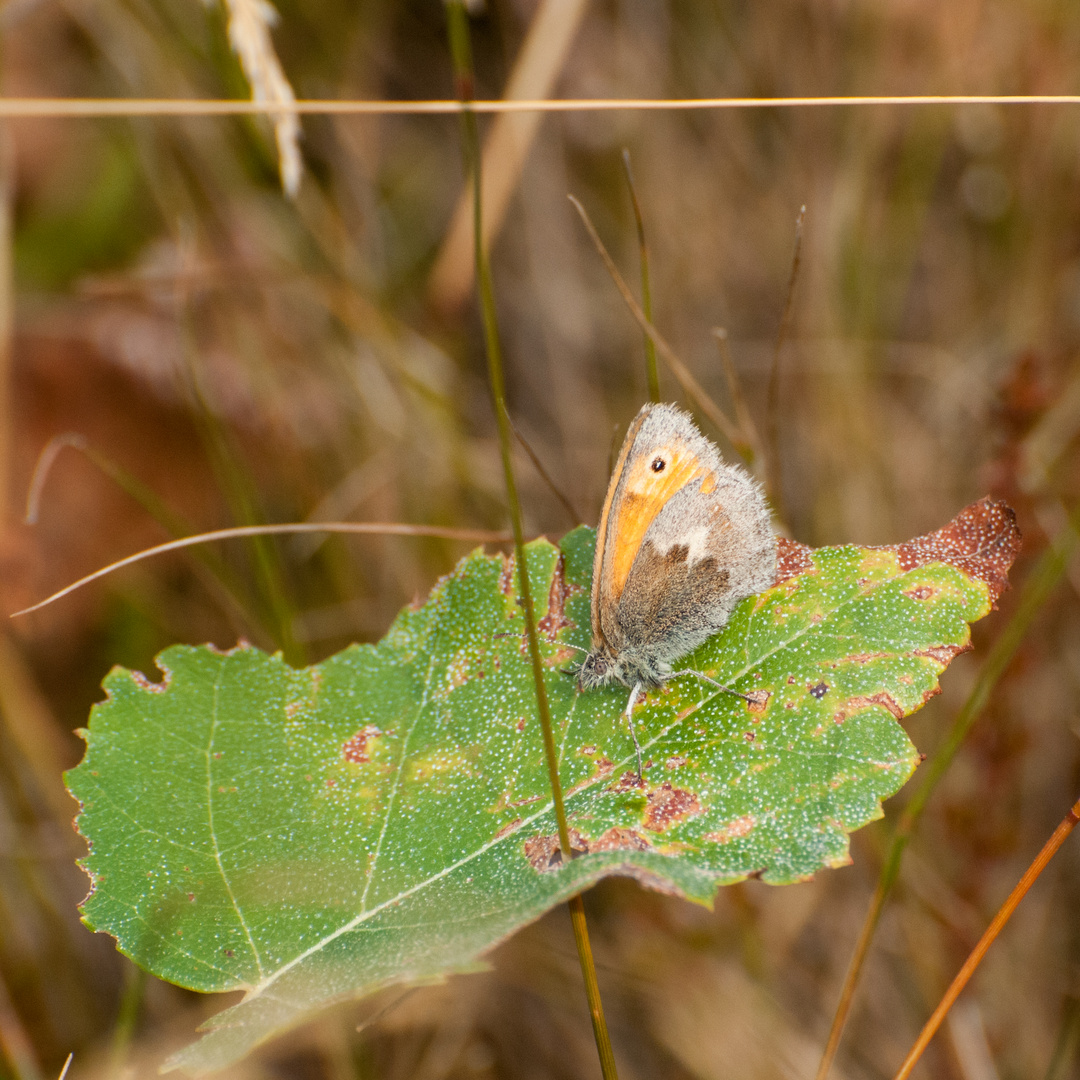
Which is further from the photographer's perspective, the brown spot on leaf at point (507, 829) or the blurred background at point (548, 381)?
the blurred background at point (548, 381)

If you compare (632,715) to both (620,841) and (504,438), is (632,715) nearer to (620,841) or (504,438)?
(620,841)

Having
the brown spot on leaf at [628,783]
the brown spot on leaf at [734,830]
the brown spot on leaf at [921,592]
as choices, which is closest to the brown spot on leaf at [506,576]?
the brown spot on leaf at [628,783]

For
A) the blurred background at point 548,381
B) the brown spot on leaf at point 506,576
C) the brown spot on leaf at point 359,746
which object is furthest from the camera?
the blurred background at point 548,381

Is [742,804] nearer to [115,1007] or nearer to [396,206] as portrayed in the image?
[115,1007]

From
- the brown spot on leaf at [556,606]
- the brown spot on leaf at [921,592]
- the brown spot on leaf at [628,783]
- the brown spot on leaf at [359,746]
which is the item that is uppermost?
the brown spot on leaf at [556,606]

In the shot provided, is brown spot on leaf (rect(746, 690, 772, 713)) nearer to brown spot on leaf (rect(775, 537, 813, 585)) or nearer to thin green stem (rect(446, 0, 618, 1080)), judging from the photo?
brown spot on leaf (rect(775, 537, 813, 585))

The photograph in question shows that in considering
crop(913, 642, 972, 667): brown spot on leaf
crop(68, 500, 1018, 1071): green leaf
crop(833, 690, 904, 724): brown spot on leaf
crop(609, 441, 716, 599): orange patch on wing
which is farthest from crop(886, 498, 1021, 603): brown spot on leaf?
crop(609, 441, 716, 599): orange patch on wing

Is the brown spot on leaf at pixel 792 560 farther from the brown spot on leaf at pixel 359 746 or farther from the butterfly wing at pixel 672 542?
the brown spot on leaf at pixel 359 746
